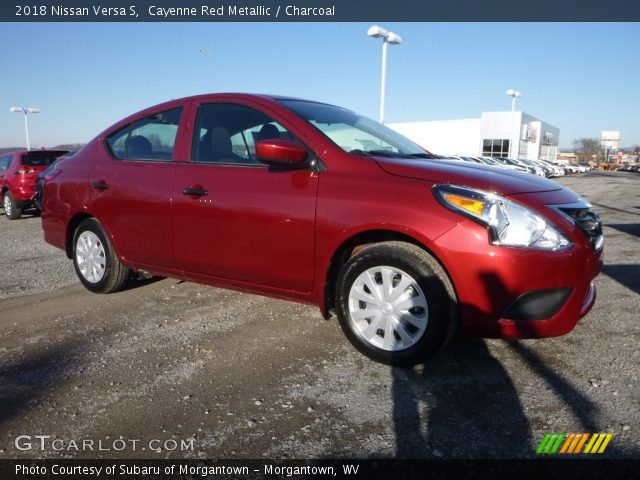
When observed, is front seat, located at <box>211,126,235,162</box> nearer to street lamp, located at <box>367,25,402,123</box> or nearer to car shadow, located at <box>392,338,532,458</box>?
car shadow, located at <box>392,338,532,458</box>

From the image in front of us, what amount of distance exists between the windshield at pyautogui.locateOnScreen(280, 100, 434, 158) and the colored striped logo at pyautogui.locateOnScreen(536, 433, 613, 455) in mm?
1916

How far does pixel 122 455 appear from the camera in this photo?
6.76 feet

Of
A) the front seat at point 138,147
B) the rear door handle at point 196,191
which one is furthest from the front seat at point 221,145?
the front seat at point 138,147

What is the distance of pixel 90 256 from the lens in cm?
438

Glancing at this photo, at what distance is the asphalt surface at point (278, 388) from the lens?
2.13 m

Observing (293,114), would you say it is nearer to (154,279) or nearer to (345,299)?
(345,299)

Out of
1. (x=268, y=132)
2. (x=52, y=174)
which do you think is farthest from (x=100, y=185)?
(x=268, y=132)

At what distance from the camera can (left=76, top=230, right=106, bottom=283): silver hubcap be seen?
14.1 feet

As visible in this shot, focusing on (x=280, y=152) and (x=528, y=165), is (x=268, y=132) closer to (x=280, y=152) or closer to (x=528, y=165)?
(x=280, y=152)

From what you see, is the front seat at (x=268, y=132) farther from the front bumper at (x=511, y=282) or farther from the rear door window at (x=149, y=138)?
the front bumper at (x=511, y=282)

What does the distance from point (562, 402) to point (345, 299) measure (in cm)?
127

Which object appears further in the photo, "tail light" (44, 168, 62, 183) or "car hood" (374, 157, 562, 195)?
"tail light" (44, 168, 62, 183)

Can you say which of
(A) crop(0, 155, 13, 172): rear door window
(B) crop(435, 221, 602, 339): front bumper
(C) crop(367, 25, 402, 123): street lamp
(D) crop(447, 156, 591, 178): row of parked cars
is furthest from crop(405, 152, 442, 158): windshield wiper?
(D) crop(447, 156, 591, 178): row of parked cars

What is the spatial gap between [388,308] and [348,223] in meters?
0.55
